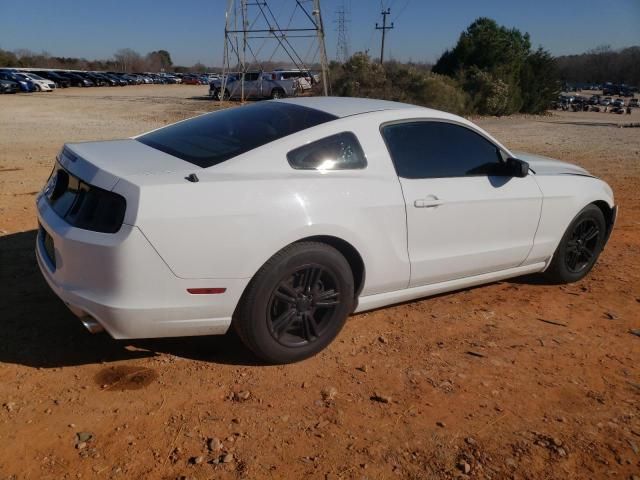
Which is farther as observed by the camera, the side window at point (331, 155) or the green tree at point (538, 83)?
the green tree at point (538, 83)

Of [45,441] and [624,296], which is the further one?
[624,296]

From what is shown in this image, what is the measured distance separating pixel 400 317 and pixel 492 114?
1113 inches

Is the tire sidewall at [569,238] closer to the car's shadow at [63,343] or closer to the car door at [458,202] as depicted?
the car door at [458,202]

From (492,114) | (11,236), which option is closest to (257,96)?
(492,114)

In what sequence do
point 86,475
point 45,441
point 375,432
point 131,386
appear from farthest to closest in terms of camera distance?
point 131,386 → point 375,432 → point 45,441 → point 86,475

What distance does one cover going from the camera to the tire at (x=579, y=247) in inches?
192

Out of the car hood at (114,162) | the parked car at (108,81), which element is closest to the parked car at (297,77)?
the car hood at (114,162)

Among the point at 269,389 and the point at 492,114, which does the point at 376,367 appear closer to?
the point at 269,389

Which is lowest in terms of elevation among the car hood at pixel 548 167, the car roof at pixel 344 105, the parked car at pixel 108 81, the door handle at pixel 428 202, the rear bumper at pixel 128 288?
the parked car at pixel 108 81

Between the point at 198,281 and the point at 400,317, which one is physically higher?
the point at 198,281

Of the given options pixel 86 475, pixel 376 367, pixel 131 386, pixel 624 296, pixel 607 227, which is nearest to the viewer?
pixel 86 475

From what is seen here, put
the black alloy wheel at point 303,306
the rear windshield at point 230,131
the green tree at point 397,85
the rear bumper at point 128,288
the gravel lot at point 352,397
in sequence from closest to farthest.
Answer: the gravel lot at point 352,397 < the rear bumper at point 128,288 < the black alloy wheel at point 303,306 < the rear windshield at point 230,131 < the green tree at point 397,85

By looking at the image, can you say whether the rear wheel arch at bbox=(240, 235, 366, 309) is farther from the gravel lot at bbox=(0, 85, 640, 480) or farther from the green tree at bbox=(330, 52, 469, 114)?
the green tree at bbox=(330, 52, 469, 114)

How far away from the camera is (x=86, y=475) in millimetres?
2477
